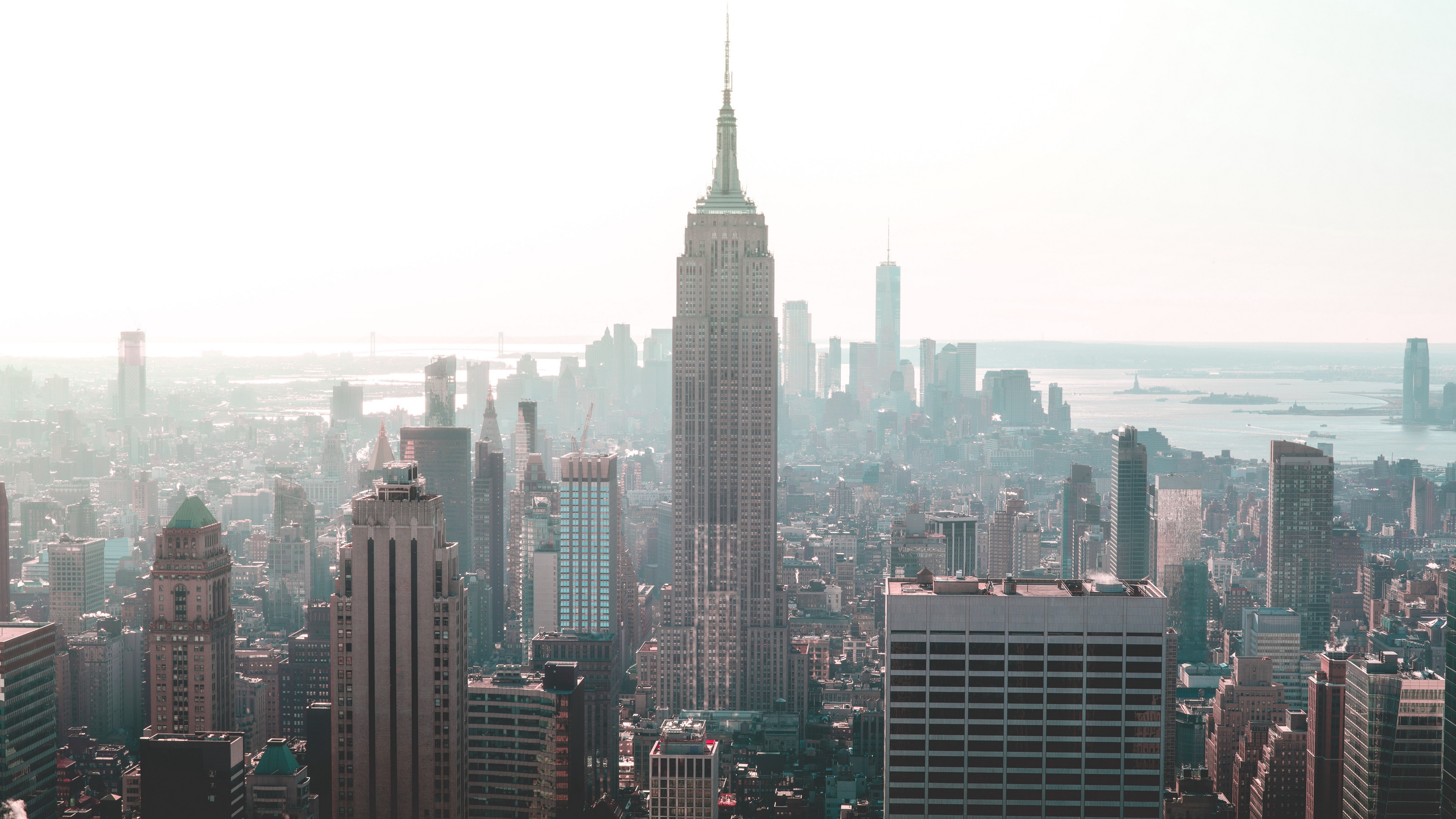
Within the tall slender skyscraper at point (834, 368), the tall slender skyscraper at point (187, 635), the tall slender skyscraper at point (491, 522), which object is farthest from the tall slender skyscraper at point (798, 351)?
the tall slender skyscraper at point (187, 635)

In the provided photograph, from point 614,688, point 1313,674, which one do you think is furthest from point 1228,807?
point 614,688

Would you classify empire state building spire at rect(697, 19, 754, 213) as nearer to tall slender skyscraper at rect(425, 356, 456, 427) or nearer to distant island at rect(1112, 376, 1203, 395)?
tall slender skyscraper at rect(425, 356, 456, 427)

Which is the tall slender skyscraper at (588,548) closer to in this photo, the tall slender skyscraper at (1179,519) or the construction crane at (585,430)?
the construction crane at (585,430)

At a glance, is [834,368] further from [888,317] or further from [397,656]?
[397,656]

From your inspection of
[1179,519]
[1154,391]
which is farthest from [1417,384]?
[1154,391]

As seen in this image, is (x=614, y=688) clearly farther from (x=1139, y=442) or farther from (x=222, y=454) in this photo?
(x=1139, y=442)
